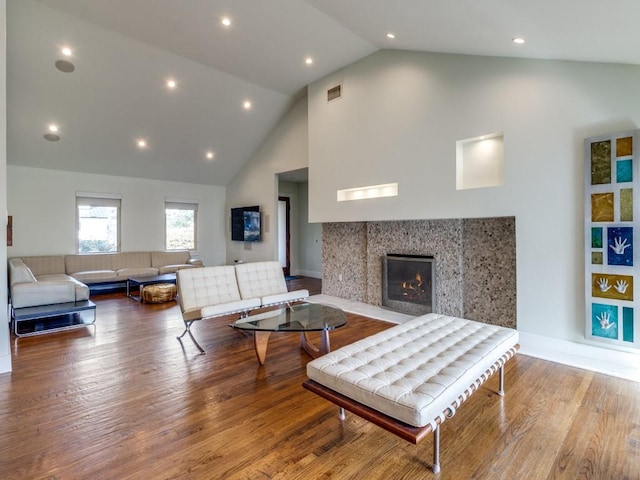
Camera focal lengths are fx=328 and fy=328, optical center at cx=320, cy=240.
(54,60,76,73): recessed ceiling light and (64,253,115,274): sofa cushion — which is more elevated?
(54,60,76,73): recessed ceiling light

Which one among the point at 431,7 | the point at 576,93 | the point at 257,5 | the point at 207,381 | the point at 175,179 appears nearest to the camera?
the point at 207,381

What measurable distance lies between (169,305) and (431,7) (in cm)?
589

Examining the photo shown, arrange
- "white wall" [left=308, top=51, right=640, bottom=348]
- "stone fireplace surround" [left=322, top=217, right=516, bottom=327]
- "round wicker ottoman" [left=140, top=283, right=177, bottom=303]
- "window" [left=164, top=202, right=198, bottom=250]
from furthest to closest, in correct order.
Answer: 1. "window" [left=164, top=202, right=198, bottom=250]
2. "round wicker ottoman" [left=140, top=283, right=177, bottom=303]
3. "stone fireplace surround" [left=322, top=217, right=516, bottom=327]
4. "white wall" [left=308, top=51, right=640, bottom=348]

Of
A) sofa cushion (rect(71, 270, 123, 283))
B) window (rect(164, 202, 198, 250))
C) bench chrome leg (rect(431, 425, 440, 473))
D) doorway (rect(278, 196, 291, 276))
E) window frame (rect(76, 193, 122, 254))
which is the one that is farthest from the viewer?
doorway (rect(278, 196, 291, 276))

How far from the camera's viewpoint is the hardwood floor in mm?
1829

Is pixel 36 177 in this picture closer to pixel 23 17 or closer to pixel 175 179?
pixel 175 179

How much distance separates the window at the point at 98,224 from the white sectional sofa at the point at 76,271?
359 millimetres

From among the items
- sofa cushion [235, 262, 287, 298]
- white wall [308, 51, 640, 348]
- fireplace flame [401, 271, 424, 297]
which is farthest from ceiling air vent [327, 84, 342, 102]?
fireplace flame [401, 271, 424, 297]

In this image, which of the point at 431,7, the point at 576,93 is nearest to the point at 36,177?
the point at 431,7

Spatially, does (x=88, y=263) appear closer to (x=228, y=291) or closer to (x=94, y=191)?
(x=94, y=191)

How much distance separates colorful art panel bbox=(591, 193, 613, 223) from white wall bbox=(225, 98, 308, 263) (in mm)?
4933

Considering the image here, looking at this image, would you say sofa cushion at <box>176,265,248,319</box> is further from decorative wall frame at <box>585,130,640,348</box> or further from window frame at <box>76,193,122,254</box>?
window frame at <box>76,193,122,254</box>

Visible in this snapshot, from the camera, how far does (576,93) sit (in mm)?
3326

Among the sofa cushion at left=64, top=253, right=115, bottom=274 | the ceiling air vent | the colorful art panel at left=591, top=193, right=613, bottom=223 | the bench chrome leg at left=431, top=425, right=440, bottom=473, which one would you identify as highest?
the ceiling air vent
